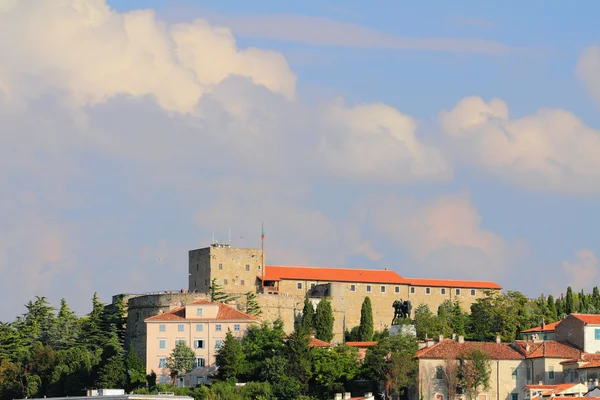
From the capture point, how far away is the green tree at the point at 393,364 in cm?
9075

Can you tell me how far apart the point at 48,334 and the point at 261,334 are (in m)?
24.1

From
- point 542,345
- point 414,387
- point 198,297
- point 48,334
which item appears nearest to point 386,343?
point 414,387

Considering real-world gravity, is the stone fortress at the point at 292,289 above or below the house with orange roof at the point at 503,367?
above

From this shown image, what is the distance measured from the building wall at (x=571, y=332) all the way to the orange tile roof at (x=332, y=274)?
34.5 metres

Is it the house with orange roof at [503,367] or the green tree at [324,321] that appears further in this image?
the green tree at [324,321]

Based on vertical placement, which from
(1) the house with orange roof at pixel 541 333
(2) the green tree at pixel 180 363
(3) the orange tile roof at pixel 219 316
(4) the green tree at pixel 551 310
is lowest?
(2) the green tree at pixel 180 363

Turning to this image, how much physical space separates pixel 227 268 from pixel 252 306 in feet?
22.6

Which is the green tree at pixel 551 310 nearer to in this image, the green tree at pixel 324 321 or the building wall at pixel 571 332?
the green tree at pixel 324 321

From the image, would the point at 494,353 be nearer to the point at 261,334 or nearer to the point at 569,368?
the point at 569,368

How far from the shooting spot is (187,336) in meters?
104

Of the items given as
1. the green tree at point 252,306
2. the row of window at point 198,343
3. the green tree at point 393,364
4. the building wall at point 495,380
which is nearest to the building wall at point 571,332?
the building wall at point 495,380

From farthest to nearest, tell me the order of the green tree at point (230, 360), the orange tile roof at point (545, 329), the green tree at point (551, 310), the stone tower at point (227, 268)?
the stone tower at point (227, 268) → the green tree at point (551, 310) → the orange tile roof at point (545, 329) → the green tree at point (230, 360)

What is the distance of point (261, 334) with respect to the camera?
101812mm

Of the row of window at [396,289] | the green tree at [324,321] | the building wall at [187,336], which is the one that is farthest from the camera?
the row of window at [396,289]
